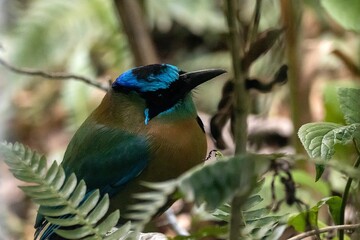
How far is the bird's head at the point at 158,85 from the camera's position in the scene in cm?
174

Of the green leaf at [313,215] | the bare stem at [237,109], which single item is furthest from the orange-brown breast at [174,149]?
the bare stem at [237,109]

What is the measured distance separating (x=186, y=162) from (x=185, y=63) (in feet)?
7.87

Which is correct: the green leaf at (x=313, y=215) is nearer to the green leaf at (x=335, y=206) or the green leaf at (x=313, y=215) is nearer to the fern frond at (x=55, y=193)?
the green leaf at (x=335, y=206)

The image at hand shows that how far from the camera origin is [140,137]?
5.75 ft

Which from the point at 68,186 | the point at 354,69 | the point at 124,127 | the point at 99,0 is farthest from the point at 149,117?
the point at 99,0

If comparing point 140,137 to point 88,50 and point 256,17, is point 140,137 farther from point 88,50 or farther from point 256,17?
point 88,50

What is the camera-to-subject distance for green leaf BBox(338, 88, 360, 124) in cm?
114

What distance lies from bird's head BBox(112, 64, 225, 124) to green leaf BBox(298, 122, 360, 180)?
613mm

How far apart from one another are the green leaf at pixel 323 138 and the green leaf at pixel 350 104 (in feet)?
0.08

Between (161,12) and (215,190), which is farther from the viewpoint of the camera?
(161,12)

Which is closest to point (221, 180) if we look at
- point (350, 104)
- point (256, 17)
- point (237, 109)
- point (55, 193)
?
point (237, 109)

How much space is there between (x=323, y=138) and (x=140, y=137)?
0.71 metres

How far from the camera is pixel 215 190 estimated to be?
0.79 meters

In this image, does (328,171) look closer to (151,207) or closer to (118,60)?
(118,60)
